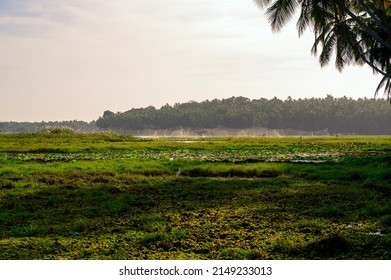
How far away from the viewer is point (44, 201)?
13.4m

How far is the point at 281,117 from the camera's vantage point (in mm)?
160750

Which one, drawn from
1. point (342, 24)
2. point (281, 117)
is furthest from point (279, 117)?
point (342, 24)

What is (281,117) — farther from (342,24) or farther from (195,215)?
(195,215)

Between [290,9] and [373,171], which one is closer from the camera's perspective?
[373,171]

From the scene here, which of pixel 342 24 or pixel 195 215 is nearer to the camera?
pixel 195 215

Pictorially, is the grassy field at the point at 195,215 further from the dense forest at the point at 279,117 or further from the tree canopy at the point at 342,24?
the dense forest at the point at 279,117

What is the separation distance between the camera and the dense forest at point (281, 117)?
156500 mm

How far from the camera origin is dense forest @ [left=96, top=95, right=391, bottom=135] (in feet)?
513

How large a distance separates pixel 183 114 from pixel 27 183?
15629cm

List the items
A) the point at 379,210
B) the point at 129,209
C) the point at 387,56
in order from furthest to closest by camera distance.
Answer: the point at 387,56
the point at 129,209
the point at 379,210

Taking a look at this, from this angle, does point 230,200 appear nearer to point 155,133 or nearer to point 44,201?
point 44,201

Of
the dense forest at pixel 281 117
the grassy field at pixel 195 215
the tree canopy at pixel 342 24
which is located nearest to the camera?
the grassy field at pixel 195 215

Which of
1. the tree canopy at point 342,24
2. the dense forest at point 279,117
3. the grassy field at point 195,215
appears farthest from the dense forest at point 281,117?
the grassy field at point 195,215
